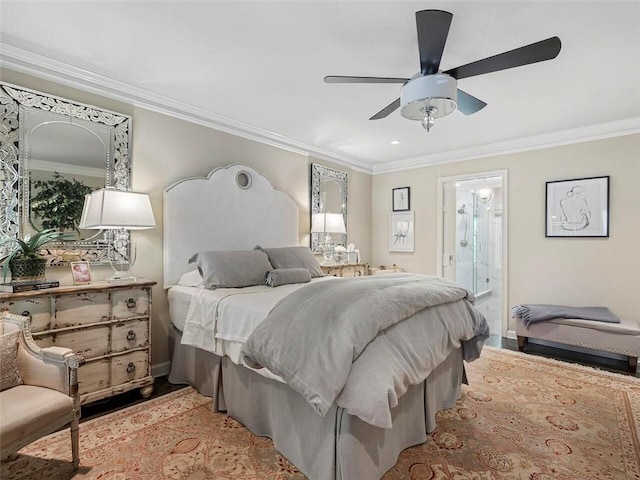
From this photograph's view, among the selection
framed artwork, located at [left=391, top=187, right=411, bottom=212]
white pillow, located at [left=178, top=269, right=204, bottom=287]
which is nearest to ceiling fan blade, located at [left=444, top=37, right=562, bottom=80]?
white pillow, located at [left=178, top=269, right=204, bottom=287]

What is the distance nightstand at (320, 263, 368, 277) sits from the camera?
4.26m

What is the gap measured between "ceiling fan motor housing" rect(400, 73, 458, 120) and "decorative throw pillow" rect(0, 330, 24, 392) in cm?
265

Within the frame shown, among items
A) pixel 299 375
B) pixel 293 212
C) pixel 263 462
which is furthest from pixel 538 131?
pixel 263 462

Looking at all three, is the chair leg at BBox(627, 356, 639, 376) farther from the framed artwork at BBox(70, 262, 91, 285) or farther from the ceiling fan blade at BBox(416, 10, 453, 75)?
the framed artwork at BBox(70, 262, 91, 285)

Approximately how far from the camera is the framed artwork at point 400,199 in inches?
211

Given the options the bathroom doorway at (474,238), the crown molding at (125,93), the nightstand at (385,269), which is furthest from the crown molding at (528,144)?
the crown molding at (125,93)

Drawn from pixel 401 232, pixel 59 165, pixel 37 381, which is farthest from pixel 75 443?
pixel 401 232

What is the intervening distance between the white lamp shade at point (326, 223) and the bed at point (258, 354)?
653mm

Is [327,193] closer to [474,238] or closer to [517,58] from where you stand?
[517,58]

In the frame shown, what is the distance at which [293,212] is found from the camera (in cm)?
421

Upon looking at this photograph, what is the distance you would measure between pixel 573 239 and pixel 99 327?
4830 mm

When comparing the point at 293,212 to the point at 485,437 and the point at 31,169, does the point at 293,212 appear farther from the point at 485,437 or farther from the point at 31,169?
the point at 485,437

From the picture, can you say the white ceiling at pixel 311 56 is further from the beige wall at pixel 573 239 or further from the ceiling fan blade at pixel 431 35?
the beige wall at pixel 573 239

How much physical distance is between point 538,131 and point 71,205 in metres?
4.80
